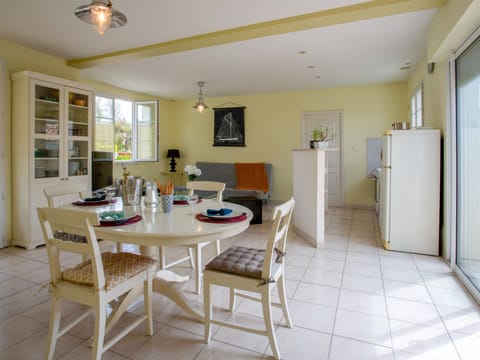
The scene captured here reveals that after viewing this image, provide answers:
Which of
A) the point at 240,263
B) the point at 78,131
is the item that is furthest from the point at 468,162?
the point at 78,131

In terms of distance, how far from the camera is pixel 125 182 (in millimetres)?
2219

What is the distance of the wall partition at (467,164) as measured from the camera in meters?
2.41

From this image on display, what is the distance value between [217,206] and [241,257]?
58 centimetres

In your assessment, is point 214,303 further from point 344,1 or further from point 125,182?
point 344,1

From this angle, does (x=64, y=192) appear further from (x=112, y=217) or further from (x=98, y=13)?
(x=98, y=13)

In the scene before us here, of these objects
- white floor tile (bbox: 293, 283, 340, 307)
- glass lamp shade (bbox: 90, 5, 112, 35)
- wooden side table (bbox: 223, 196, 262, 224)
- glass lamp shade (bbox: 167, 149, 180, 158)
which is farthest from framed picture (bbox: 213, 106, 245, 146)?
glass lamp shade (bbox: 90, 5, 112, 35)

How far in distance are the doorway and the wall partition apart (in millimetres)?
3300

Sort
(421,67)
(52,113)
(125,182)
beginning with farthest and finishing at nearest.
Answer: (421,67) → (52,113) → (125,182)

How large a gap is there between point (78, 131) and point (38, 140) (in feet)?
1.84

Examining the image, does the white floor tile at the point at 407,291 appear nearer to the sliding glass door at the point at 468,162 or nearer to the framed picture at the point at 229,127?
the sliding glass door at the point at 468,162

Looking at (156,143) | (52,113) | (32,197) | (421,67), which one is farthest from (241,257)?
(156,143)

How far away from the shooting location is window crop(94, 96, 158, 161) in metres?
5.48

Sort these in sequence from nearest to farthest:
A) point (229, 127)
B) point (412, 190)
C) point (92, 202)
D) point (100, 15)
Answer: point (100, 15) < point (92, 202) < point (412, 190) < point (229, 127)

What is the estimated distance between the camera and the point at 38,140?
12.0 ft
